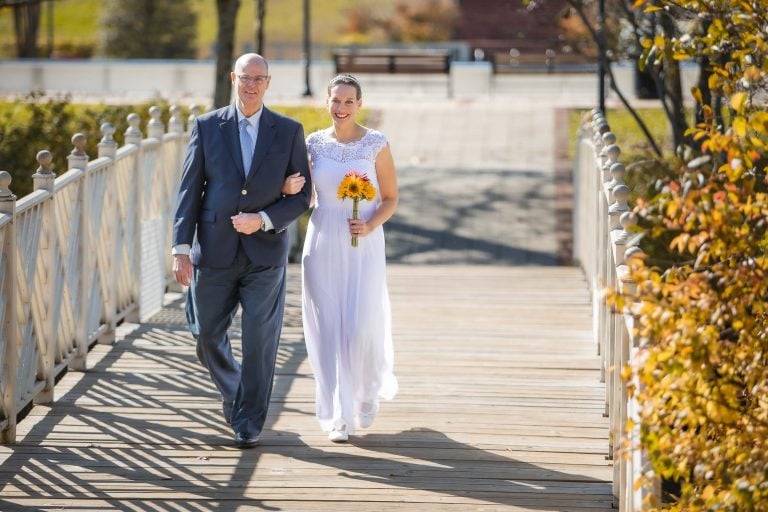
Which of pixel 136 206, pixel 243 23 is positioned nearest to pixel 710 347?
pixel 136 206

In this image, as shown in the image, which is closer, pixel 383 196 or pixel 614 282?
pixel 614 282

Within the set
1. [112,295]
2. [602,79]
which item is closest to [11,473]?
[112,295]

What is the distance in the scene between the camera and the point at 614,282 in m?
6.80

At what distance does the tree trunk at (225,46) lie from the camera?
57.4ft

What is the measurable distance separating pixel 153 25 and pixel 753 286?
119ft

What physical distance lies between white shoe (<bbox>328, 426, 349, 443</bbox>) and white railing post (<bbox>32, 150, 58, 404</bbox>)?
1689 millimetres

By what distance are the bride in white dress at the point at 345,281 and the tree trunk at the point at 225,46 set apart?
10.5m

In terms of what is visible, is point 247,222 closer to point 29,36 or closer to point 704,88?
point 704,88

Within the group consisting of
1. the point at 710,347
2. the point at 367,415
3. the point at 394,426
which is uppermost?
the point at 710,347

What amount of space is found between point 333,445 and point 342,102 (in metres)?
1.73

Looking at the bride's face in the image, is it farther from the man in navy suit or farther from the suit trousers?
the suit trousers

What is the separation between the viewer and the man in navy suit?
22.1 feet

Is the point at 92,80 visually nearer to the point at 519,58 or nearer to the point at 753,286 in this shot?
the point at 519,58

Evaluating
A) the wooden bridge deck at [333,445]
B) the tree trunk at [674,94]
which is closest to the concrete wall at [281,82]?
the tree trunk at [674,94]
